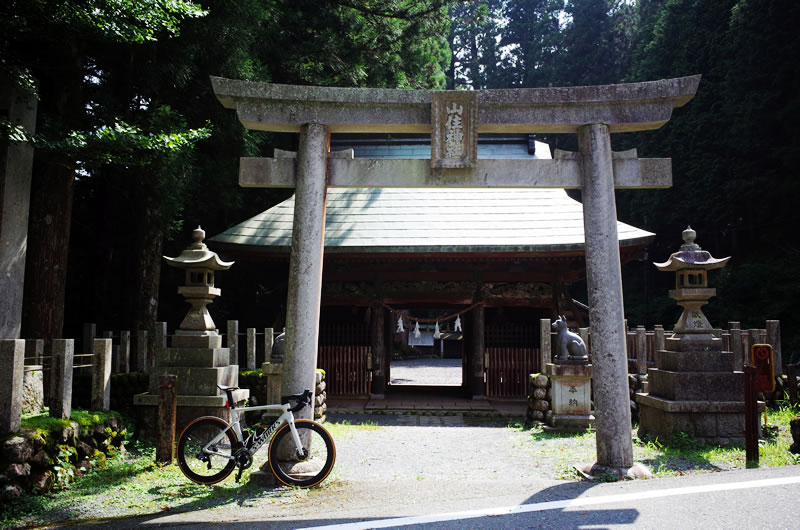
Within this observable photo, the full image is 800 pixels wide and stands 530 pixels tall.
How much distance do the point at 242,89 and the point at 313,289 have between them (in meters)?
2.16

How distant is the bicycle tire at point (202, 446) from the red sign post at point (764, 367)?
18.9 feet

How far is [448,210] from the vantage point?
1320 centimetres

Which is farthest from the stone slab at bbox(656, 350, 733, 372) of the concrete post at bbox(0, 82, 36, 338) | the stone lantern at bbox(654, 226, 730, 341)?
the concrete post at bbox(0, 82, 36, 338)

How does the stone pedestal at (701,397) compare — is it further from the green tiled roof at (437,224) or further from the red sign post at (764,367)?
the green tiled roof at (437,224)

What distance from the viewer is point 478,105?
6.00 meters

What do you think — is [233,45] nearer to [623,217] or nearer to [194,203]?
[194,203]

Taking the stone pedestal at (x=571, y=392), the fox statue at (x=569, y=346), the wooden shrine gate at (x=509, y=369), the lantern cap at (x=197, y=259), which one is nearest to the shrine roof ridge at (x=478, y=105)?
the lantern cap at (x=197, y=259)

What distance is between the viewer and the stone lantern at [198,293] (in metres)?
7.09

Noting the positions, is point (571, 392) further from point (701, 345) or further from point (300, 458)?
point (300, 458)

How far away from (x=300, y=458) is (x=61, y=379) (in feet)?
8.59

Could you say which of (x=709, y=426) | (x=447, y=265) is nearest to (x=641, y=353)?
(x=709, y=426)

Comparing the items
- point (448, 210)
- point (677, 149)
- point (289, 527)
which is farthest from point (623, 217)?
point (289, 527)

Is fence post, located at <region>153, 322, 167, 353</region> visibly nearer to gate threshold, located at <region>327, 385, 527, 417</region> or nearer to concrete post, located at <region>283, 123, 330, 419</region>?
concrete post, located at <region>283, 123, 330, 419</region>

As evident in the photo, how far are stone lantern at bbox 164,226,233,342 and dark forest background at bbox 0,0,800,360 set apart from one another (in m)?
1.57
